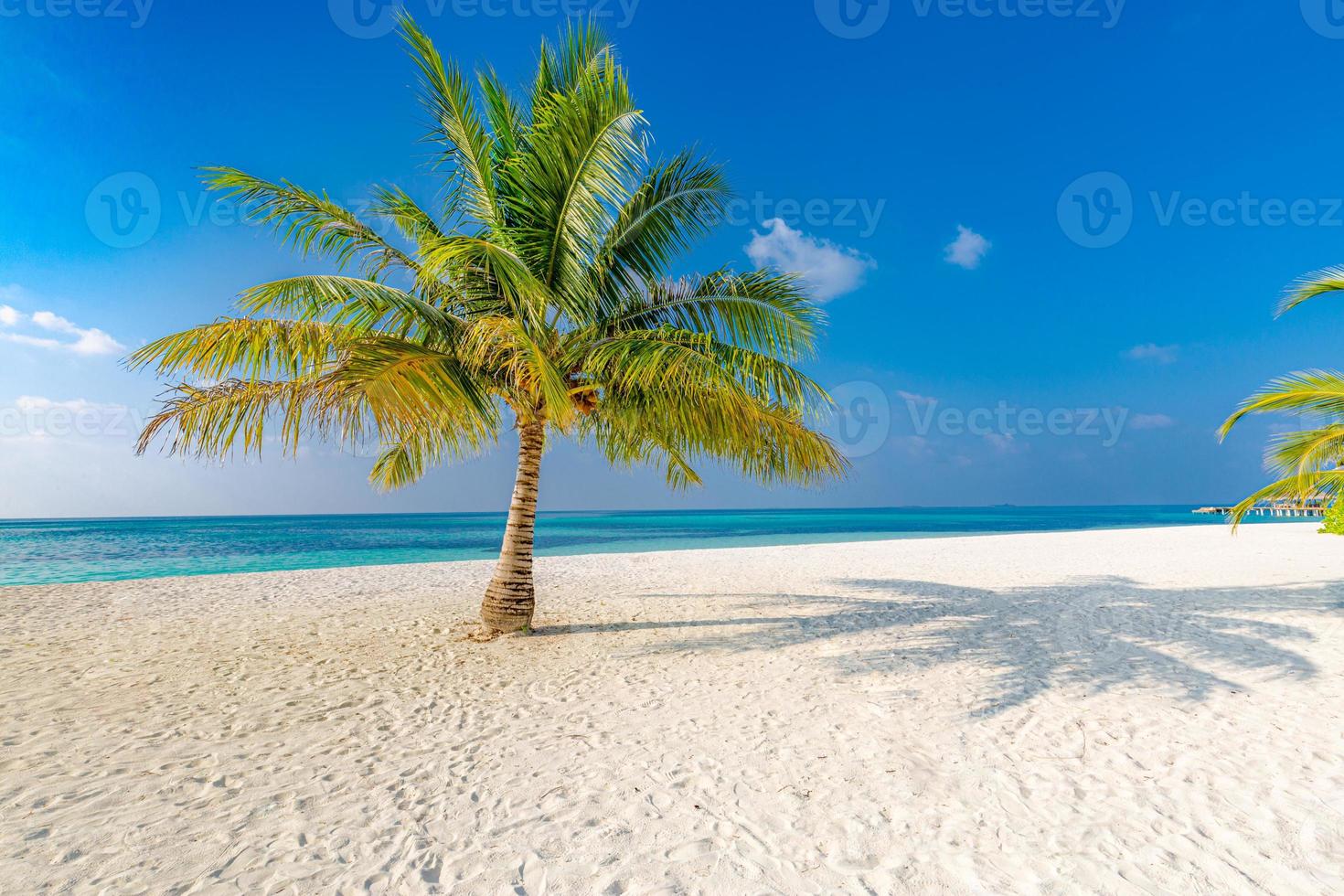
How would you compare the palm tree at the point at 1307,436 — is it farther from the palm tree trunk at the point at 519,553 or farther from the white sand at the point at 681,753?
the palm tree trunk at the point at 519,553

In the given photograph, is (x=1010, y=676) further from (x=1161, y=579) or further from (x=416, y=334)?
(x=1161, y=579)

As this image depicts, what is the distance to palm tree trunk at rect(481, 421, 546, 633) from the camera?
24.9 feet

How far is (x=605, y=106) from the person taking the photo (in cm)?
632

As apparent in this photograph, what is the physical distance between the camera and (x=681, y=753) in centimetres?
426

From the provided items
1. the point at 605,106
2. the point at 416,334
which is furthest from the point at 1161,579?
the point at 416,334

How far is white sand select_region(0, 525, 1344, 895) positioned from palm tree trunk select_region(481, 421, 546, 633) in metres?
0.41

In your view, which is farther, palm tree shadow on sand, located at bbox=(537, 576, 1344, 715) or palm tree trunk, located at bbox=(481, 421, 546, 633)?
palm tree trunk, located at bbox=(481, 421, 546, 633)

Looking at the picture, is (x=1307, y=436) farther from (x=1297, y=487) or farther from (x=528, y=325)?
(x=528, y=325)

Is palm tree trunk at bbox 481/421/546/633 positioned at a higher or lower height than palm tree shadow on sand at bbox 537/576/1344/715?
higher

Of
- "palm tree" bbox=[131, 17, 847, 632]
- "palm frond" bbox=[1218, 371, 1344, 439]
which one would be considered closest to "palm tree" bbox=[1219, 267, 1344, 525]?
"palm frond" bbox=[1218, 371, 1344, 439]

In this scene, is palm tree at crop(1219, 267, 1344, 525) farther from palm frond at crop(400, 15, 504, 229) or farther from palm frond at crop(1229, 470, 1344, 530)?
palm frond at crop(400, 15, 504, 229)

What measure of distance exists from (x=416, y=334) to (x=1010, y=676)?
23.8 ft

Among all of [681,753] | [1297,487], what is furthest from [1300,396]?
[681,753]

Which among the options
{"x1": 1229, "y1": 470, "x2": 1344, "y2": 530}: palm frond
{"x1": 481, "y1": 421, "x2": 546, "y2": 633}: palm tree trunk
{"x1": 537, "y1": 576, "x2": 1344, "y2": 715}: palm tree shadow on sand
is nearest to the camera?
Result: {"x1": 537, "y1": 576, "x2": 1344, "y2": 715}: palm tree shadow on sand
